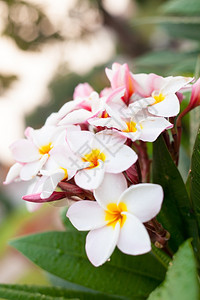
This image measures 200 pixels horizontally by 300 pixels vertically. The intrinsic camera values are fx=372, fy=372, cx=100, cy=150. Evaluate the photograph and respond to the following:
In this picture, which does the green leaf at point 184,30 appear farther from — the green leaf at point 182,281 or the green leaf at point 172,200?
the green leaf at point 182,281

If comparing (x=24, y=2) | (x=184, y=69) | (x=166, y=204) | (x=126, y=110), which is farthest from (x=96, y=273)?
(x=24, y=2)

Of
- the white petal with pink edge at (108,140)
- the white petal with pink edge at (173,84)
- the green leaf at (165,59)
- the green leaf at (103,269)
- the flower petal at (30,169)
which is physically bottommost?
the green leaf at (103,269)

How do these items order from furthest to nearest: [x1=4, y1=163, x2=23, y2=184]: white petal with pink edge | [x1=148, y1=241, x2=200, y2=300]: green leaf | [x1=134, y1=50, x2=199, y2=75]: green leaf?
[x1=134, y1=50, x2=199, y2=75]: green leaf < [x1=4, y1=163, x2=23, y2=184]: white petal with pink edge < [x1=148, y1=241, x2=200, y2=300]: green leaf

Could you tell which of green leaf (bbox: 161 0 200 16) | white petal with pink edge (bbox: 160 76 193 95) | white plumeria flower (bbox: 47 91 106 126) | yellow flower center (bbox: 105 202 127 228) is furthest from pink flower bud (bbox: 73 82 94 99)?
green leaf (bbox: 161 0 200 16)

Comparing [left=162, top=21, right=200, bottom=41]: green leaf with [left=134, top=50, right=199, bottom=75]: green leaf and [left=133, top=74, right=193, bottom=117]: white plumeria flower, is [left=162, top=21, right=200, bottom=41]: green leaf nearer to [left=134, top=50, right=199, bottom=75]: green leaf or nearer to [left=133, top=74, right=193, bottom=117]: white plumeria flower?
[left=134, top=50, right=199, bottom=75]: green leaf

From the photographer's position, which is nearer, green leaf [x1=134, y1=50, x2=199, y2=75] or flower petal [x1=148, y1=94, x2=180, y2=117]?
flower petal [x1=148, y1=94, x2=180, y2=117]

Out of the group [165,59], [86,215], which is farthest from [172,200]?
[165,59]

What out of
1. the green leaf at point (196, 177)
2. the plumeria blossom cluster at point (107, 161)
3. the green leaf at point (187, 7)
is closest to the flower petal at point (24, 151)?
the plumeria blossom cluster at point (107, 161)

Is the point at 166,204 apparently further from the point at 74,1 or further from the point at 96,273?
the point at 74,1
